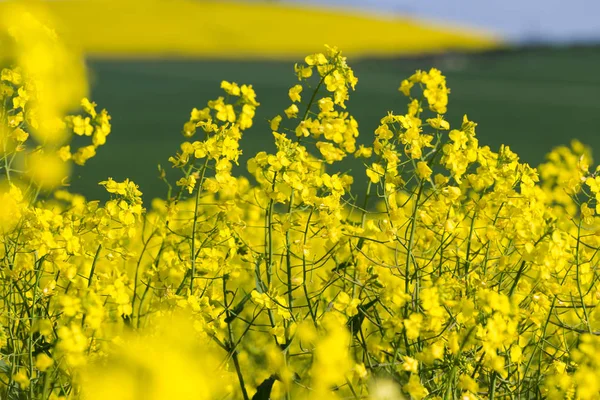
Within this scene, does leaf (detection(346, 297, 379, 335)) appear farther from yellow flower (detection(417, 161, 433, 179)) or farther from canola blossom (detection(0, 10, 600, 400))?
yellow flower (detection(417, 161, 433, 179))

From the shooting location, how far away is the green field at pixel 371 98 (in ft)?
58.9

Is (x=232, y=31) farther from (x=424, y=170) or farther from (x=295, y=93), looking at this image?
(x=424, y=170)

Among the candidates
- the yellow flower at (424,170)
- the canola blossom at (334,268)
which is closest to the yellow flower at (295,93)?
the canola blossom at (334,268)

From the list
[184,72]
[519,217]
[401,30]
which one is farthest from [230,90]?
[401,30]

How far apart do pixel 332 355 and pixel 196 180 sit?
1.37 m

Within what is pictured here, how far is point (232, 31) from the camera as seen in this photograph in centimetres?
5338

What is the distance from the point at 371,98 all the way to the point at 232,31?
90.6ft

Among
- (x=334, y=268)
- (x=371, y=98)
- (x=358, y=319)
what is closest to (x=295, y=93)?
(x=334, y=268)

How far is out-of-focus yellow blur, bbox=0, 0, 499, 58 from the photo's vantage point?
5012 cm

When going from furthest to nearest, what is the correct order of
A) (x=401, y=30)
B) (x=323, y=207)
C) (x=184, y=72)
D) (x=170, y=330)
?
(x=401, y=30), (x=184, y=72), (x=323, y=207), (x=170, y=330)

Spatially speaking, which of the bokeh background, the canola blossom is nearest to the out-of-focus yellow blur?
the bokeh background

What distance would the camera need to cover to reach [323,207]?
8.87 ft

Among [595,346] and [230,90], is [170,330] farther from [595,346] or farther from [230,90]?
[230,90]

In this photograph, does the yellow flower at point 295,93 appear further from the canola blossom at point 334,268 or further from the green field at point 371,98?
the green field at point 371,98
